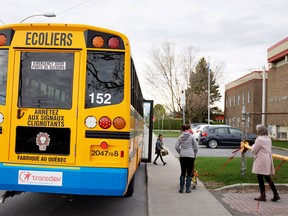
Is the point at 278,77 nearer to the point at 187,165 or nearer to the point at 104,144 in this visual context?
the point at 187,165

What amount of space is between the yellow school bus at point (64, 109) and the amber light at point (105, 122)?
15 millimetres

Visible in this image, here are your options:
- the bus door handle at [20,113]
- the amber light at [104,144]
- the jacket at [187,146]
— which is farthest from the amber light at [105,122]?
the jacket at [187,146]

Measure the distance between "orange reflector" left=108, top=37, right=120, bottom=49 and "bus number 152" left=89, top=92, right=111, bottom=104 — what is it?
73 cm

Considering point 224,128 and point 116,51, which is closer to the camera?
point 116,51

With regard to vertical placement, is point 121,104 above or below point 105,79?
below

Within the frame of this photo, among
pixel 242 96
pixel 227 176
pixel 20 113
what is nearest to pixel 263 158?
pixel 227 176

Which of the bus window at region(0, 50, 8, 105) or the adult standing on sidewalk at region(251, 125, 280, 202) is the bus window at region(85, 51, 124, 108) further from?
the adult standing on sidewalk at region(251, 125, 280, 202)

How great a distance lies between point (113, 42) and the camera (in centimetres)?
583

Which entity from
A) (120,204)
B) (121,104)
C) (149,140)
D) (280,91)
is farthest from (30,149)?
(280,91)

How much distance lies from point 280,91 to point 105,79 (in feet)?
92.9

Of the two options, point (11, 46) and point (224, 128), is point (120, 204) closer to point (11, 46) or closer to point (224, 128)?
point (11, 46)

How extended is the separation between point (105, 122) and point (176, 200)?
3.04 metres

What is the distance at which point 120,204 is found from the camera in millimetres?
7957

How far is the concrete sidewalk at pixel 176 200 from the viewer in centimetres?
693
